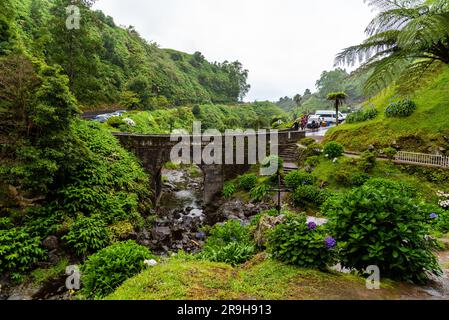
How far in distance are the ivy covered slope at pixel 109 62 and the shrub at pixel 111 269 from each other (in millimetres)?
15884

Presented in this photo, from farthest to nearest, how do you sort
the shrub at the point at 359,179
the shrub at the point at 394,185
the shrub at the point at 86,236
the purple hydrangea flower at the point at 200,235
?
the purple hydrangea flower at the point at 200,235 → the shrub at the point at 359,179 → the shrub at the point at 394,185 → the shrub at the point at 86,236

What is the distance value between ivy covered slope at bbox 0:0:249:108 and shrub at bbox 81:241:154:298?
1588 cm

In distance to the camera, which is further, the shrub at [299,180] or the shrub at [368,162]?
the shrub at [299,180]

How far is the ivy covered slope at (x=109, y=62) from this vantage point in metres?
17.5

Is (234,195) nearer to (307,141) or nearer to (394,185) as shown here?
(307,141)

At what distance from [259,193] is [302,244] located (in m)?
12.5

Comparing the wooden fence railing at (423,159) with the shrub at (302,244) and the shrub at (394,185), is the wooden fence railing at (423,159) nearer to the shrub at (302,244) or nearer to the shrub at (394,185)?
the shrub at (394,185)

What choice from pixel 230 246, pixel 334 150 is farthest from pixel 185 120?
pixel 230 246

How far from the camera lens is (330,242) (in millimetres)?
4102

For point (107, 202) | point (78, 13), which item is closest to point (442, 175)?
point (107, 202)

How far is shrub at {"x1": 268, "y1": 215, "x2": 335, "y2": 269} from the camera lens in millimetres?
4254

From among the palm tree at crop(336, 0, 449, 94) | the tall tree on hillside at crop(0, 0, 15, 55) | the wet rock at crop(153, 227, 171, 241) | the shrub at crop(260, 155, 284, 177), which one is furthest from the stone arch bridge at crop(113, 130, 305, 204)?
the palm tree at crop(336, 0, 449, 94)

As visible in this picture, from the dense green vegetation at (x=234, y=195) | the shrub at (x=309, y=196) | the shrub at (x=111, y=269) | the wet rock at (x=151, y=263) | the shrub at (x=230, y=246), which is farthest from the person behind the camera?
the shrub at (x=309, y=196)

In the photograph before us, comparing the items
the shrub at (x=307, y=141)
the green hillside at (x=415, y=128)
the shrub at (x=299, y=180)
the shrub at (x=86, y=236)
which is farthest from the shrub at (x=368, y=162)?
the shrub at (x=86, y=236)
